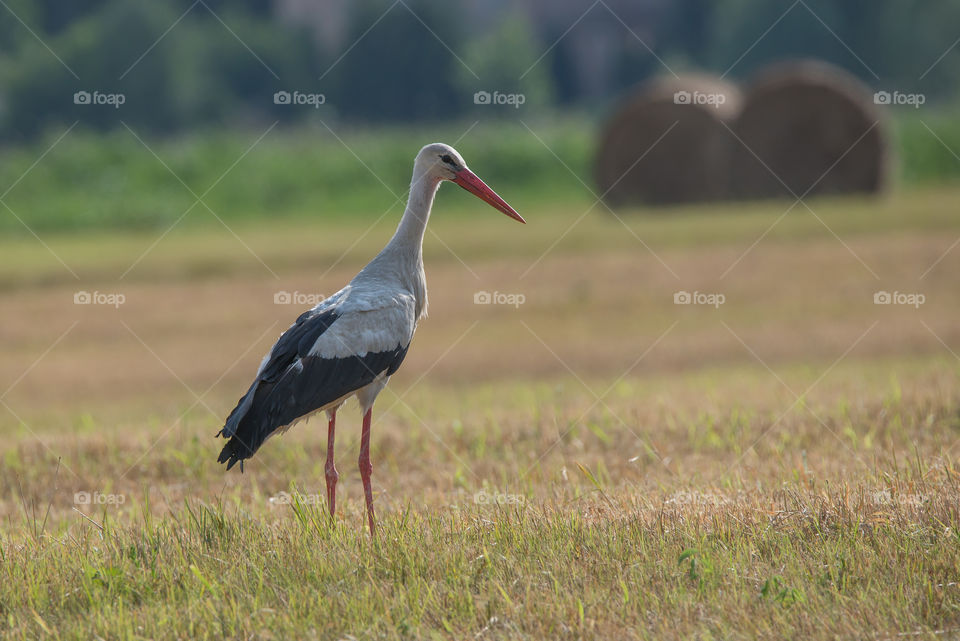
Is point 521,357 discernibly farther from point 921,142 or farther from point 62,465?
point 921,142

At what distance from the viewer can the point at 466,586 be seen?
196 inches

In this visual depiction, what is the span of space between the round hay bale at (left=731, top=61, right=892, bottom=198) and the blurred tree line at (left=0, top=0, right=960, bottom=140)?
30681 mm

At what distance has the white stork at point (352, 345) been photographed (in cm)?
630

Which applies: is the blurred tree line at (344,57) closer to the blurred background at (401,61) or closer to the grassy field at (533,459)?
the blurred background at (401,61)

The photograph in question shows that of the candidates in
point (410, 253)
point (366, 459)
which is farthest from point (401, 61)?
point (366, 459)

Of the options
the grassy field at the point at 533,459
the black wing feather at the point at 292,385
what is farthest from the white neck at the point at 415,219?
the grassy field at the point at 533,459

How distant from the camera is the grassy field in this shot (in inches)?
192

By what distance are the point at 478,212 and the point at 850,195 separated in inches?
361

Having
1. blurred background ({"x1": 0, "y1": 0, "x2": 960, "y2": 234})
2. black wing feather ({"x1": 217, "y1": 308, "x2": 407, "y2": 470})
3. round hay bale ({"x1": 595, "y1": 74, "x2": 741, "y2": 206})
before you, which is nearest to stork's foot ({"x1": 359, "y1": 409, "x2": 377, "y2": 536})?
black wing feather ({"x1": 217, "y1": 308, "x2": 407, "y2": 470})

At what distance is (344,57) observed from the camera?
69625mm

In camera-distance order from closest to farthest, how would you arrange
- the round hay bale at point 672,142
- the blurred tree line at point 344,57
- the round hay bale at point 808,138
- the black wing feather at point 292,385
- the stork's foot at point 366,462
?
the black wing feather at point 292,385, the stork's foot at point 366,462, the round hay bale at point 808,138, the round hay bale at point 672,142, the blurred tree line at point 344,57

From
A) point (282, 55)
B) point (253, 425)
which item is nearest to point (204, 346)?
point (253, 425)

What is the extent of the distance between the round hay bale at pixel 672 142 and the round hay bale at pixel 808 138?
1.96 ft

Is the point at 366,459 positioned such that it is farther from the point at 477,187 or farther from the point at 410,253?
the point at 477,187
